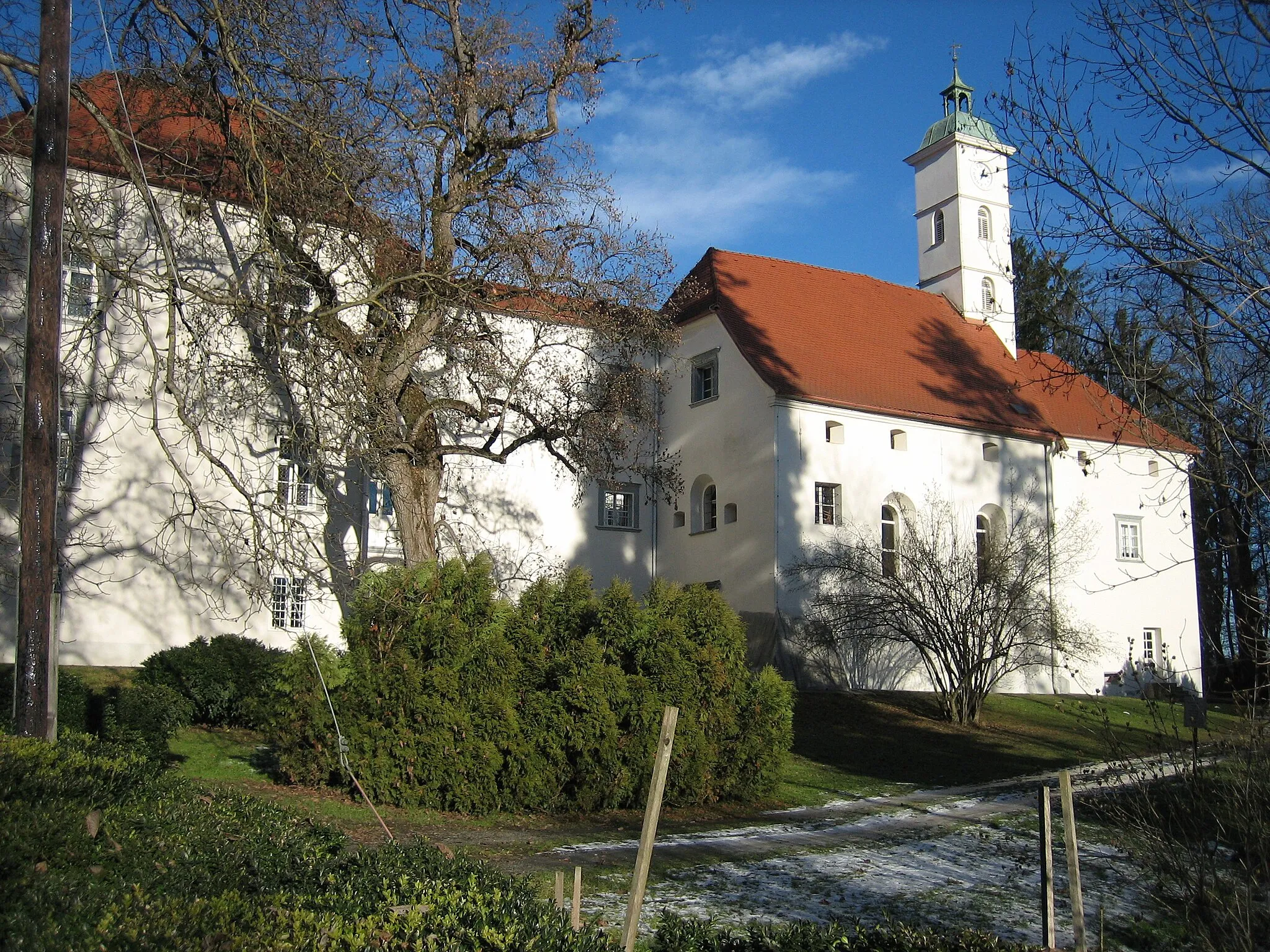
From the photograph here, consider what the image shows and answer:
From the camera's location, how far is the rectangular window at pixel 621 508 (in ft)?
96.4

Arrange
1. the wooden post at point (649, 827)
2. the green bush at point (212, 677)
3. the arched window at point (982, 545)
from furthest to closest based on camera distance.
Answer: the arched window at point (982, 545) < the green bush at point (212, 677) < the wooden post at point (649, 827)

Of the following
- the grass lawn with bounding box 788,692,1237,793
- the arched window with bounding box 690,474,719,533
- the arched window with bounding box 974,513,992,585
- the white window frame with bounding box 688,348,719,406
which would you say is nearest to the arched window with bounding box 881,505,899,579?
the arched window with bounding box 974,513,992,585

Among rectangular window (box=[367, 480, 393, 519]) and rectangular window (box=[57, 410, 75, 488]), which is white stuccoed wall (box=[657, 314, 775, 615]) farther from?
rectangular window (box=[57, 410, 75, 488])

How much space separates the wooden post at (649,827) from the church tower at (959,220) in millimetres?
30314

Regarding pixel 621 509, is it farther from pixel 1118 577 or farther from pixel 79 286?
pixel 79 286

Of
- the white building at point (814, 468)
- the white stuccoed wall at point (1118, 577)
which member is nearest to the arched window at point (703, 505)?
the white building at point (814, 468)

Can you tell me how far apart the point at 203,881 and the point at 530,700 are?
7.77 metres

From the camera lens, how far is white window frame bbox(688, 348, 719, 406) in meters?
29.1

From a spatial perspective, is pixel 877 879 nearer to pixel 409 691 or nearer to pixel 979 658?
pixel 409 691

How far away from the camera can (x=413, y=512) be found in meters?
18.3

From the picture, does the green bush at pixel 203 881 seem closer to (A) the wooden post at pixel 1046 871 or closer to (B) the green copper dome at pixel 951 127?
(A) the wooden post at pixel 1046 871

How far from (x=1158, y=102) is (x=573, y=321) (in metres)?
13.0

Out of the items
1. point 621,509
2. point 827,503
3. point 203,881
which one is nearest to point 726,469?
point 827,503

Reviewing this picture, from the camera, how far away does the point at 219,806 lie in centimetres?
777
